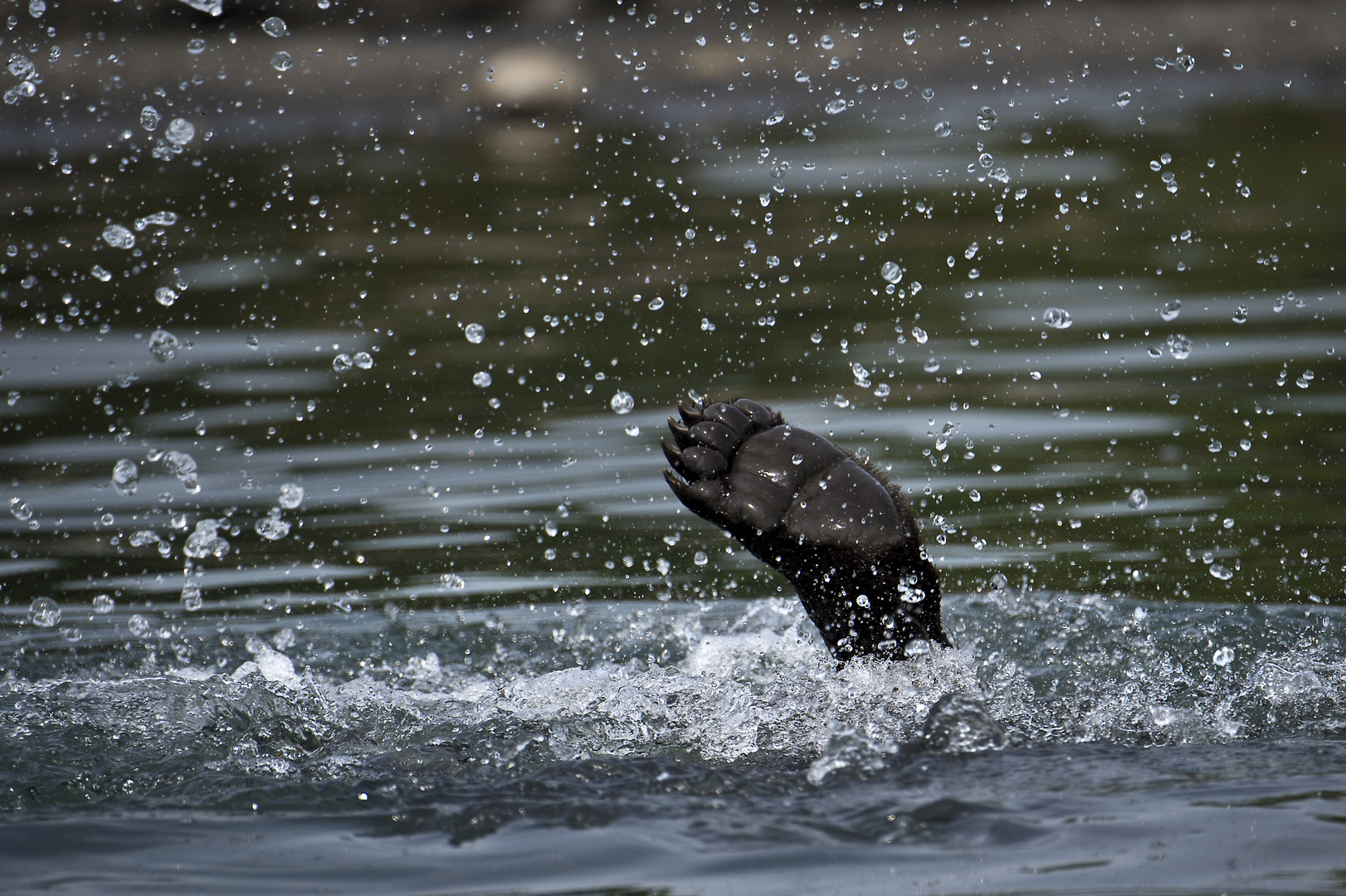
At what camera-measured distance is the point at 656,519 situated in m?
6.76

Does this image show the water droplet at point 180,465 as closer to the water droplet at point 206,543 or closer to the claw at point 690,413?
the water droplet at point 206,543

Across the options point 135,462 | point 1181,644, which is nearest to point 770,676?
point 1181,644

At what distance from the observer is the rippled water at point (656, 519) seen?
11.1ft

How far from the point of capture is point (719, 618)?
5570 mm

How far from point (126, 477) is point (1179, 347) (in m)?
4.95

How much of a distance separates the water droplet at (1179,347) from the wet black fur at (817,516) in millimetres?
4520

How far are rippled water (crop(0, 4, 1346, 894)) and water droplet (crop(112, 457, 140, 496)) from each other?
4 centimetres

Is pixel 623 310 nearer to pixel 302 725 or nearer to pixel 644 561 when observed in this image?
pixel 644 561

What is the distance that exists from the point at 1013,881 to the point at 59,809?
1.97 m

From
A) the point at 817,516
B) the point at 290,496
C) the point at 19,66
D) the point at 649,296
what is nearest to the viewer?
Answer: the point at 817,516

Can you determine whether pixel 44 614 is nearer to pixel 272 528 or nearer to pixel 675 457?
pixel 272 528

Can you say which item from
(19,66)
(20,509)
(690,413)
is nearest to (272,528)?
(20,509)

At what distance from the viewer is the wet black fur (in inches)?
163

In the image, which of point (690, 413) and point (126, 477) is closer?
point (690, 413)
